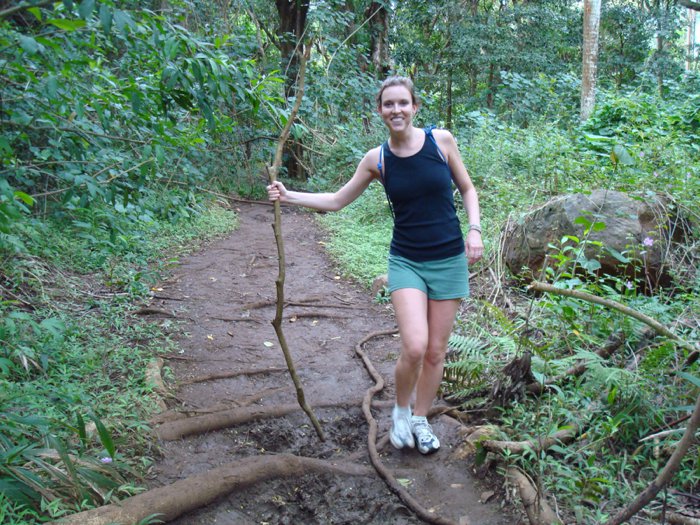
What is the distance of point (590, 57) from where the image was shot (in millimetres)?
12867

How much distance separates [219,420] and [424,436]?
141cm

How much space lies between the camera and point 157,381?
4363 mm

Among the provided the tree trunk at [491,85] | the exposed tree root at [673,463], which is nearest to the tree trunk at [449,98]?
the tree trunk at [491,85]

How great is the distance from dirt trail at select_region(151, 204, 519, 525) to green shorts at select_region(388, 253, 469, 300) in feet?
3.39

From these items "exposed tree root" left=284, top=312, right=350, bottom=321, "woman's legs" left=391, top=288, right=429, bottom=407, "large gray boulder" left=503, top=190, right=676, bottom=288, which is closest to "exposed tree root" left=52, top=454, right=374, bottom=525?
"woman's legs" left=391, top=288, right=429, bottom=407

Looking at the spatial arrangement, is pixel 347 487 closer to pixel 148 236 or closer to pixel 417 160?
pixel 417 160

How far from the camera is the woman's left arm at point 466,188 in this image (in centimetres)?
342

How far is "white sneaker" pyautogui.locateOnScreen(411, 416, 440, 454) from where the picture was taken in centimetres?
365

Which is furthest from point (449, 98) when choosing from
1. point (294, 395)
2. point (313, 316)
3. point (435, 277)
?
point (435, 277)

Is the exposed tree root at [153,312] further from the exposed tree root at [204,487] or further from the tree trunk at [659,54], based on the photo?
the tree trunk at [659,54]

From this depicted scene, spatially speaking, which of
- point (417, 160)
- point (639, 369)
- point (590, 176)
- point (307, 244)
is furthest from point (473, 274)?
point (307, 244)

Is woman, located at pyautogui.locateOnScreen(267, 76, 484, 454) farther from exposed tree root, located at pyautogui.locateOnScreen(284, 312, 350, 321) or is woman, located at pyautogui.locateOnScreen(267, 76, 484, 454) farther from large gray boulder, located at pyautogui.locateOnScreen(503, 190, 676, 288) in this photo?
exposed tree root, located at pyautogui.locateOnScreen(284, 312, 350, 321)

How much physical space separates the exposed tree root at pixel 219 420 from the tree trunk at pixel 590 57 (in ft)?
36.3

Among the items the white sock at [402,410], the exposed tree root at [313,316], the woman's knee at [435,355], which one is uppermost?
the woman's knee at [435,355]
